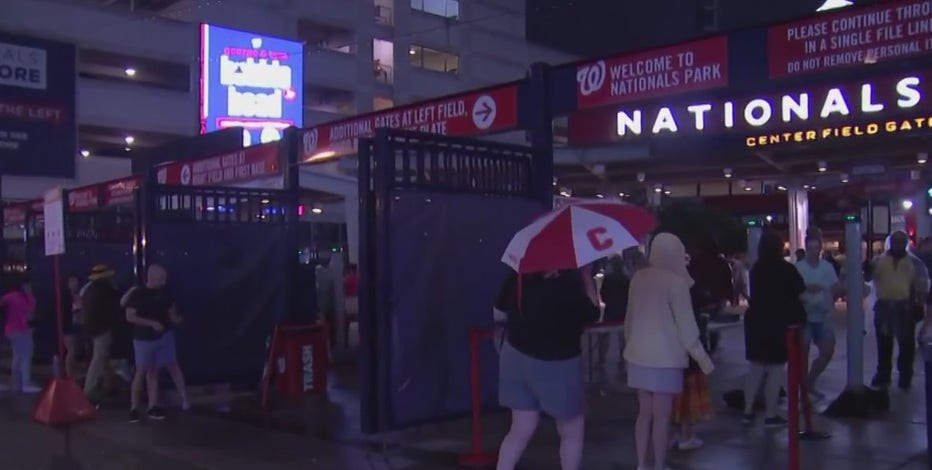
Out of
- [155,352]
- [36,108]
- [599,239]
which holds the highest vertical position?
[36,108]

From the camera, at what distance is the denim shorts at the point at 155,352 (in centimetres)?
1000

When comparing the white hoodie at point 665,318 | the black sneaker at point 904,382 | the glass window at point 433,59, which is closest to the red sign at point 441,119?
the white hoodie at point 665,318

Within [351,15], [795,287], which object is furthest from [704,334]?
[351,15]

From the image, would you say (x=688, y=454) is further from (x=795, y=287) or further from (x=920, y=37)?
(x=920, y=37)

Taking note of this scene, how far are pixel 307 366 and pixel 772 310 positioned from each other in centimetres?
552

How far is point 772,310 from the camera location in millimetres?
8188

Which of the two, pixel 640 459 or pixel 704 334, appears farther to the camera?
pixel 704 334

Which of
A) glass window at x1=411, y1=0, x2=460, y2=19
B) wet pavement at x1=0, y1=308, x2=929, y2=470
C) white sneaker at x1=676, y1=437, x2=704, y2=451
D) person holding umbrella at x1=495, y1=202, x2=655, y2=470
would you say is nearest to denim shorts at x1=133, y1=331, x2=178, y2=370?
wet pavement at x1=0, y1=308, x2=929, y2=470

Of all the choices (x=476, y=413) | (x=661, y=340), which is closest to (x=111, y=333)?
(x=476, y=413)

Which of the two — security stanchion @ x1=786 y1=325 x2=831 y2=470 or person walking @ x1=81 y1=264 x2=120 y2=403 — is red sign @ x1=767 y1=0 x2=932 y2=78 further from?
person walking @ x1=81 y1=264 x2=120 y2=403

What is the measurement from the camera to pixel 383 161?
7.88m

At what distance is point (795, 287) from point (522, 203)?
2.57 meters

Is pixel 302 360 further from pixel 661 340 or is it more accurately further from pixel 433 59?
pixel 433 59

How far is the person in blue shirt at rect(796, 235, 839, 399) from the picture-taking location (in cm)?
940
